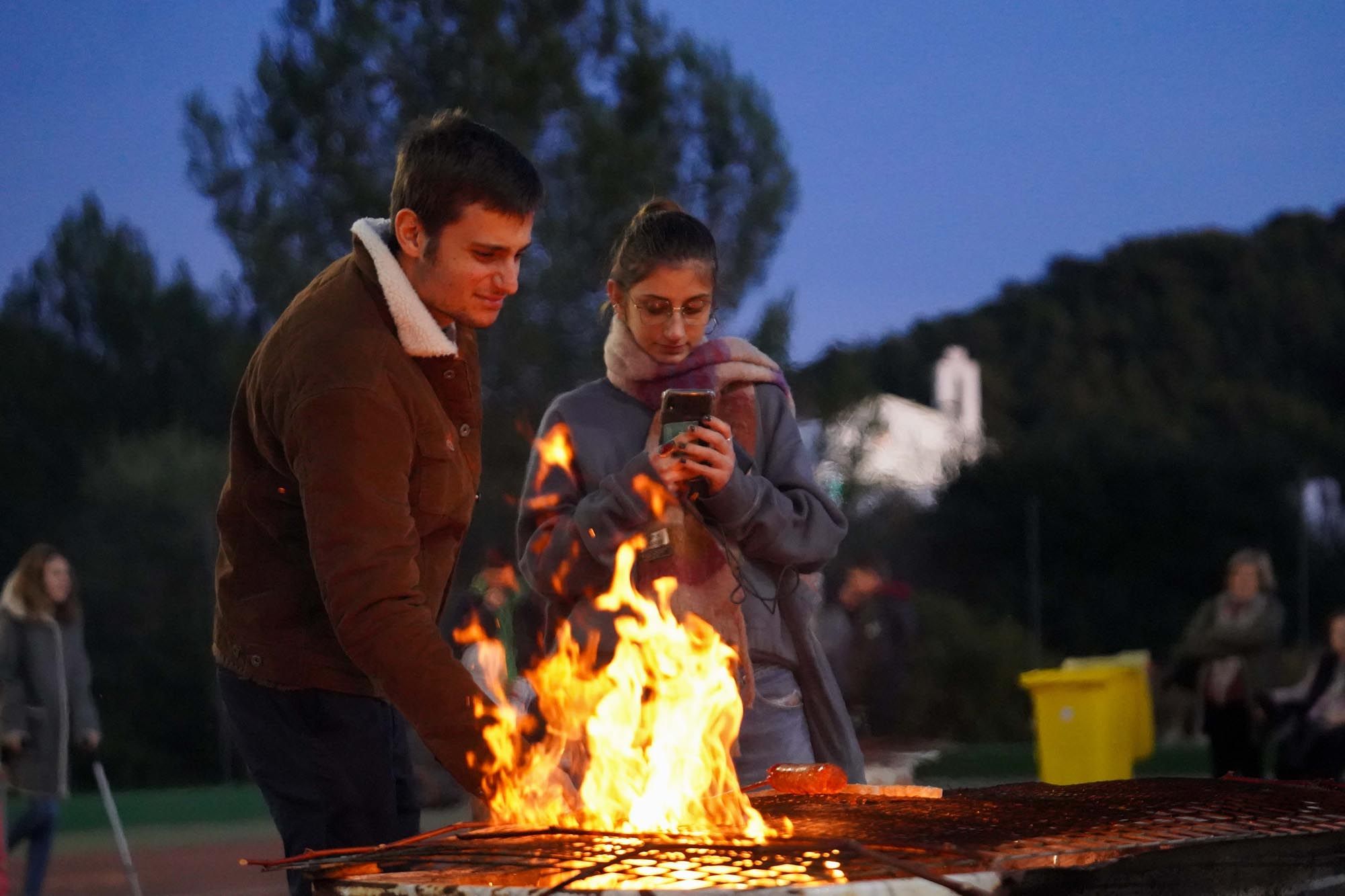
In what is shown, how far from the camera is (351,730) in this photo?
294 centimetres

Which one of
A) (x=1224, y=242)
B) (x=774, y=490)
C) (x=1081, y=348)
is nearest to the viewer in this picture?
(x=774, y=490)

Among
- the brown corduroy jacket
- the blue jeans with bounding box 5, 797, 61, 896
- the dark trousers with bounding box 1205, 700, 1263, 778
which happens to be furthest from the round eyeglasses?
the dark trousers with bounding box 1205, 700, 1263, 778

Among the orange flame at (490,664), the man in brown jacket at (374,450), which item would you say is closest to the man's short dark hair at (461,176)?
the man in brown jacket at (374,450)

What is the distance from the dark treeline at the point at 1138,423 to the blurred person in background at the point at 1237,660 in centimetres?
625

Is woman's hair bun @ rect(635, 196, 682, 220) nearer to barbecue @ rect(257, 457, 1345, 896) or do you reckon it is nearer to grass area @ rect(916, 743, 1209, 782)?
barbecue @ rect(257, 457, 1345, 896)

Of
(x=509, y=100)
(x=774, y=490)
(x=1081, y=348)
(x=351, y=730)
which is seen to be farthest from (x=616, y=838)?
(x=1081, y=348)

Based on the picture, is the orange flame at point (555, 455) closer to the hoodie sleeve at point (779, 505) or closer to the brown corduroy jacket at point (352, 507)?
the hoodie sleeve at point (779, 505)

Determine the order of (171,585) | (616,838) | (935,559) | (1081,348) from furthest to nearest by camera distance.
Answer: (1081,348)
(935,559)
(171,585)
(616,838)

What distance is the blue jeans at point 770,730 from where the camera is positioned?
338cm

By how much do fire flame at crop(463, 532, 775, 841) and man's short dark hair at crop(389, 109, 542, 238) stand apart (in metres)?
0.77

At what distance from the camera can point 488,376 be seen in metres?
15.9

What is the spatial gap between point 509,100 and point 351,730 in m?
14.3

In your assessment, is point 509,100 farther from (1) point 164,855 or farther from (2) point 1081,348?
(2) point 1081,348

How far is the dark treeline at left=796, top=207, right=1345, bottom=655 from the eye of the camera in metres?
18.8
